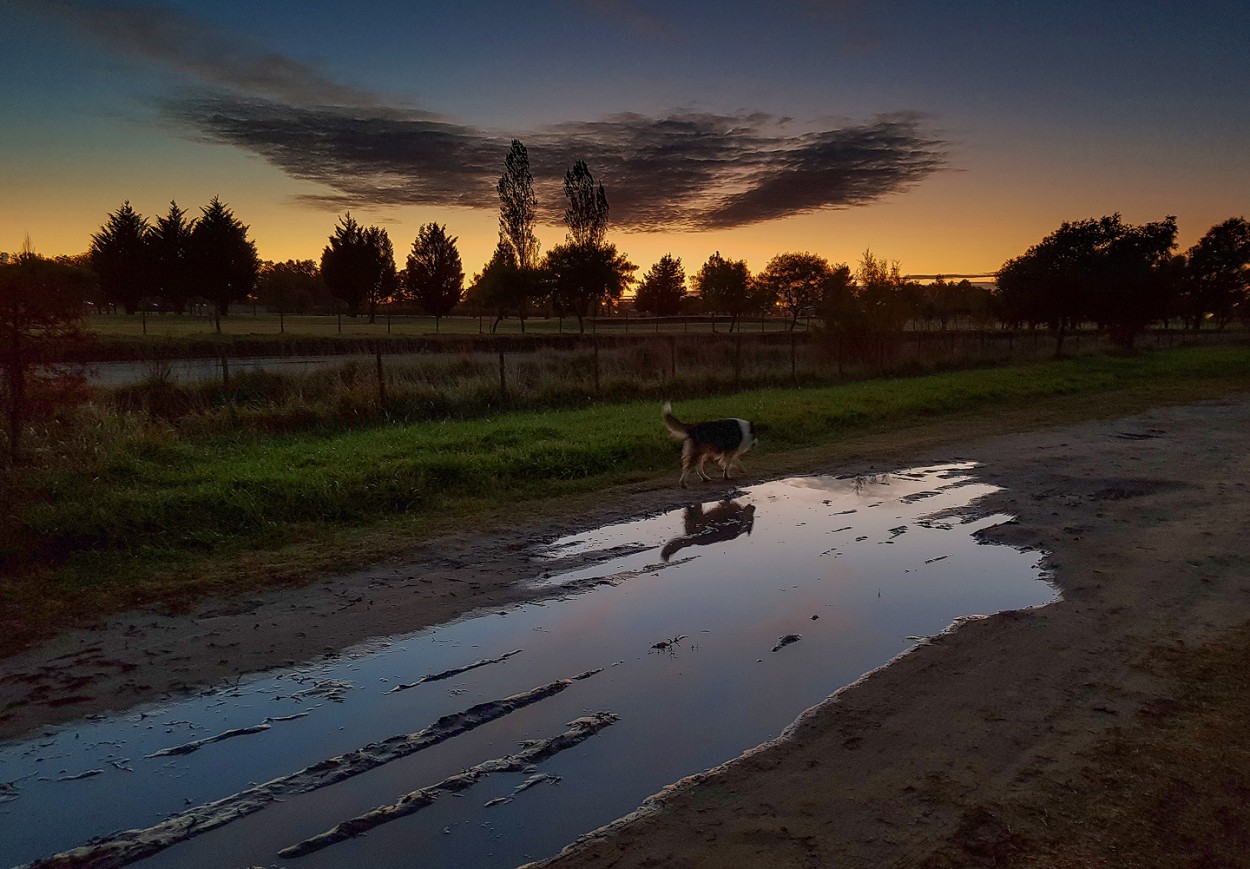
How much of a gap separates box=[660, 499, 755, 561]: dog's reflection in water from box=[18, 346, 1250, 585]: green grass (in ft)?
7.18

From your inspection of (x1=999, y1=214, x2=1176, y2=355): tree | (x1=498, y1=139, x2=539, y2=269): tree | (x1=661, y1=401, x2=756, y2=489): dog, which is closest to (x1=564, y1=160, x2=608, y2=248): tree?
(x1=498, y1=139, x2=539, y2=269): tree

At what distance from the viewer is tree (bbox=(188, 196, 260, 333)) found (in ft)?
180

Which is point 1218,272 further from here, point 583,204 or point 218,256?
point 218,256

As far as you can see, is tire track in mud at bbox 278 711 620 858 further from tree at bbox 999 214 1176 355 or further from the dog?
tree at bbox 999 214 1176 355

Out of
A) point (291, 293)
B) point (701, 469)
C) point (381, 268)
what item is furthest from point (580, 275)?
point (701, 469)

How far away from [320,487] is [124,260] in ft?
200

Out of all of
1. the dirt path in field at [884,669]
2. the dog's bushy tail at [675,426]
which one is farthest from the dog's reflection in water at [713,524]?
the dog's bushy tail at [675,426]

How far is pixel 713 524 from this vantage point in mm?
9141

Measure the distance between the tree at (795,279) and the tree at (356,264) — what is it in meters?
46.1

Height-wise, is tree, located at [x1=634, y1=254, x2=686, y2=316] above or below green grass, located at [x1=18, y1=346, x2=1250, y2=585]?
above

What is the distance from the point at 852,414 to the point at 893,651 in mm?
12707

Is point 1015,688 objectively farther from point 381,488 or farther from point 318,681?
point 381,488

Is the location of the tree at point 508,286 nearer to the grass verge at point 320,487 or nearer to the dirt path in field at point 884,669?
the grass verge at point 320,487

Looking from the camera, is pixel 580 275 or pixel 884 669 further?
pixel 580 275
